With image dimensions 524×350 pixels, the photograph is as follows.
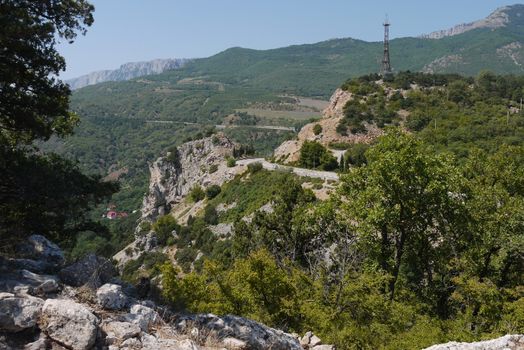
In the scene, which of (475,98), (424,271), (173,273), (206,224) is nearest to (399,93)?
(475,98)

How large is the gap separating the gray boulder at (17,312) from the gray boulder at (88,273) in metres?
1.70

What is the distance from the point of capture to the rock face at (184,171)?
80000mm

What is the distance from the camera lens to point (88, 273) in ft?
32.1

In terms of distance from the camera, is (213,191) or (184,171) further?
(184,171)

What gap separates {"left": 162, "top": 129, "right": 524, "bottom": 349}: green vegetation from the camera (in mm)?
14570

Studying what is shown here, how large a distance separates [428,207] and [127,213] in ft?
389

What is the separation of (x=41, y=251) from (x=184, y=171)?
258 feet

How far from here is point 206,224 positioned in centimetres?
5447

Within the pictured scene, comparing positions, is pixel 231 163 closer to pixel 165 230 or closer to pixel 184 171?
pixel 165 230

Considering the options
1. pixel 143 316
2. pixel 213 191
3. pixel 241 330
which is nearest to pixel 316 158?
pixel 213 191

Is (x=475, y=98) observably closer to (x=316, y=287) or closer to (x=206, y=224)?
(x=206, y=224)

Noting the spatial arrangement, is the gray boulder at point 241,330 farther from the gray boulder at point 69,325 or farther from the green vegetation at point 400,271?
the green vegetation at point 400,271

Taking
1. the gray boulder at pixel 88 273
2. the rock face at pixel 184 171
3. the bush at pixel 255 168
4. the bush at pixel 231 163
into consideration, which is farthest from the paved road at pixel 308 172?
the gray boulder at pixel 88 273

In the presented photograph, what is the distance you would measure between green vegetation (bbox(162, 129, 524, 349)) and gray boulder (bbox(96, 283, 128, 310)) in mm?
5099
